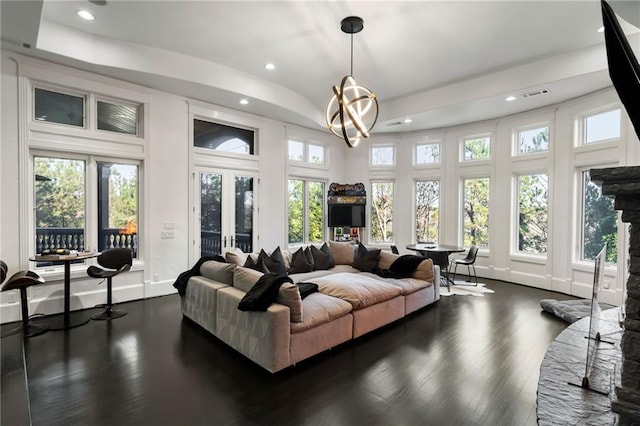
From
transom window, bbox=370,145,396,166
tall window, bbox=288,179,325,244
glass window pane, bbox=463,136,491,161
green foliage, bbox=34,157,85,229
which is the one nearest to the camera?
green foliage, bbox=34,157,85,229

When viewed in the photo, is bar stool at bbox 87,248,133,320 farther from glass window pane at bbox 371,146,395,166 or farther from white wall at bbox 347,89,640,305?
glass window pane at bbox 371,146,395,166

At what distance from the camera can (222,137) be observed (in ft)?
21.6

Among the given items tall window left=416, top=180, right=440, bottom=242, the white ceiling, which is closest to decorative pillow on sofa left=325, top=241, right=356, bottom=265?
tall window left=416, top=180, right=440, bottom=242

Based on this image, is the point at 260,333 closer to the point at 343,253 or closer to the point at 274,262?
the point at 274,262

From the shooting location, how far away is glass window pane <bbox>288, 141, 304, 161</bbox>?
7.89 metres

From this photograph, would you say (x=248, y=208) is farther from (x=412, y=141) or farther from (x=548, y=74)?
(x=548, y=74)

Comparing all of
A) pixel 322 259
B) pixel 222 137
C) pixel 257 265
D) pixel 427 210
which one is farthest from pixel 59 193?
pixel 427 210

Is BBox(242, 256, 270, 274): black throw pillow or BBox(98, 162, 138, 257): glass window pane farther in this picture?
BBox(98, 162, 138, 257): glass window pane

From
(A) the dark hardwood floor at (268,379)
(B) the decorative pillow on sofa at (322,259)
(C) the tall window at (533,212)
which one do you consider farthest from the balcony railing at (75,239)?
(C) the tall window at (533,212)

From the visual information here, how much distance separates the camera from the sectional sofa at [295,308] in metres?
2.97

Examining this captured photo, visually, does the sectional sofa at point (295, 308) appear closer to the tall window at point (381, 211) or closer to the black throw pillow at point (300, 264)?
the black throw pillow at point (300, 264)

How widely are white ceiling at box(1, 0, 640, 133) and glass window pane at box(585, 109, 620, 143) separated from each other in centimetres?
53

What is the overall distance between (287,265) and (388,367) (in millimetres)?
2684

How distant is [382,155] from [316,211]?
8.01 ft
